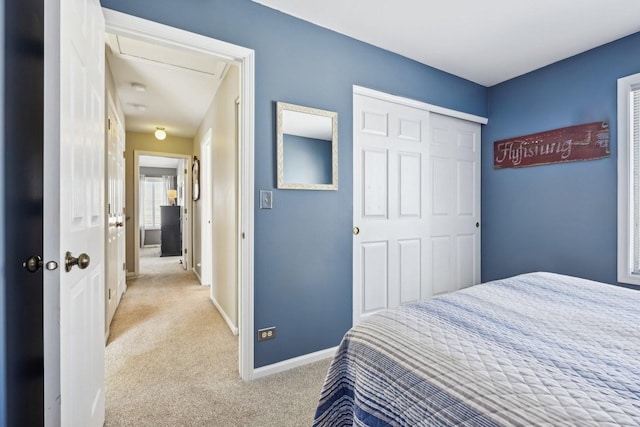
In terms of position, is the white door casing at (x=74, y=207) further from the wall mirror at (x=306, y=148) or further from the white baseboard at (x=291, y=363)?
the wall mirror at (x=306, y=148)

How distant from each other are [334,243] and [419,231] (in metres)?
1.02

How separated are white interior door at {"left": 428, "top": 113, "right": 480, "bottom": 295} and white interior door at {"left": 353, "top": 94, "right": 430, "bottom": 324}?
0.18 m

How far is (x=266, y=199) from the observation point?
6.79 feet

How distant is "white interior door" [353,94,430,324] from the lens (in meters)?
2.54

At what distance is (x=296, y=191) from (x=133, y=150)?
4269mm

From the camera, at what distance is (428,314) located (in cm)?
114

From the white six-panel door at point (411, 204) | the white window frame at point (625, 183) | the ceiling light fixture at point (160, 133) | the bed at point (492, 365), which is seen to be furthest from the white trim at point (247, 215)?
the ceiling light fixture at point (160, 133)

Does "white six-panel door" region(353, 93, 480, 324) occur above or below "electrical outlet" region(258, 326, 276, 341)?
above

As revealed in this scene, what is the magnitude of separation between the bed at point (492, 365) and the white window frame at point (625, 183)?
1516 mm

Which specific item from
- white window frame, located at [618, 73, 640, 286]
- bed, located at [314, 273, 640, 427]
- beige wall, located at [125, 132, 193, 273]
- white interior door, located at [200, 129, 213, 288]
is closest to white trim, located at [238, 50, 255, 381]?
bed, located at [314, 273, 640, 427]

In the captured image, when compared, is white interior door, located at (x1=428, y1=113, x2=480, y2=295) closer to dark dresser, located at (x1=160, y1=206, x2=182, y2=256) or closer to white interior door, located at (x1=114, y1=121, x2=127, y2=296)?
white interior door, located at (x1=114, y1=121, x2=127, y2=296)

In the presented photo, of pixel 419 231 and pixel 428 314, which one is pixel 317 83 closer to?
pixel 419 231

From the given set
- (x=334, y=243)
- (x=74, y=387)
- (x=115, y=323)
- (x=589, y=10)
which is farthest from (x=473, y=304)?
(x=115, y=323)

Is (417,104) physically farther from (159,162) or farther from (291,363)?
(159,162)
